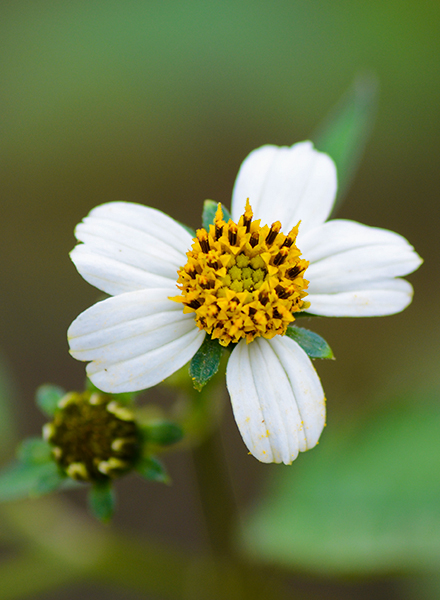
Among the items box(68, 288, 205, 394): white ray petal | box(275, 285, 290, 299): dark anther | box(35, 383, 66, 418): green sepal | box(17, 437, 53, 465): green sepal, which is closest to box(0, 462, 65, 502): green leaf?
box(17, 437, 53, 465): green sepal

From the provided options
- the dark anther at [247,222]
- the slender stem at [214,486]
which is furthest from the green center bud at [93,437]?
the dark anther at [247,222]

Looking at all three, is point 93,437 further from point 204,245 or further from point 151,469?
point 204,245

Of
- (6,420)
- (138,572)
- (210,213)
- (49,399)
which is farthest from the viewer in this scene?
(6,420)

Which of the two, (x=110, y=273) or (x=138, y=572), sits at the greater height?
(x=110, y=273)

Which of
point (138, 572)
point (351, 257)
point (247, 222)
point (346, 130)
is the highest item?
point (346, 130)

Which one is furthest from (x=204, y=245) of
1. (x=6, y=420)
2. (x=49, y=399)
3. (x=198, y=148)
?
(x=198, y=148)

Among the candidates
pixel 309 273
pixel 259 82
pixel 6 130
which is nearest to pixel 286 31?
pixel 259 82

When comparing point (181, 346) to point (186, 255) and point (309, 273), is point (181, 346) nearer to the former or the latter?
point (186, 255)
